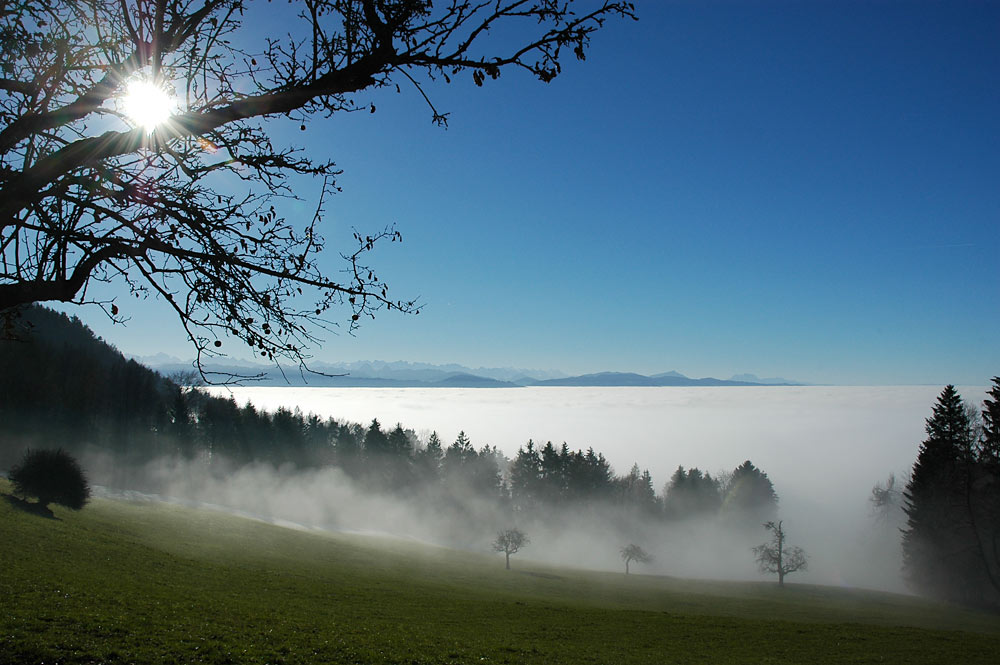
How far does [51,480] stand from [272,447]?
59.1m

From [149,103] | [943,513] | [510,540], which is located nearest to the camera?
[149,103]

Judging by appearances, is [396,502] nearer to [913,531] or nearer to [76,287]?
[913,531]

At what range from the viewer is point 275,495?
89938mm

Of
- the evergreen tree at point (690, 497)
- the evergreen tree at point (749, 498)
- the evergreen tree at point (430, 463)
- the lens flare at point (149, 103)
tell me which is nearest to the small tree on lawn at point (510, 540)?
the evergreen tree at point (430, 463)

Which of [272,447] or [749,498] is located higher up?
[272,447]

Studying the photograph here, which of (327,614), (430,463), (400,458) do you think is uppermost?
(327,614)

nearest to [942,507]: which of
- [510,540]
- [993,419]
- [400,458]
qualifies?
[993,419]

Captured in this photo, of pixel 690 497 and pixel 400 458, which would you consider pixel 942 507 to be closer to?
pixel 690 497

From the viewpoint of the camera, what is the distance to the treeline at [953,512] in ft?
160

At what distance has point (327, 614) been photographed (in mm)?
21906

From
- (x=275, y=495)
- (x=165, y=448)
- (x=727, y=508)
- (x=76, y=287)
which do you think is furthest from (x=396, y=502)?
(x=76, y=287)

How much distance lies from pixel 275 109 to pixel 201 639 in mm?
15173

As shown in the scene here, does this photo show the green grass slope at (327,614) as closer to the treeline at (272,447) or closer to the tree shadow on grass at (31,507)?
the tree shadow on grass at (31,507)

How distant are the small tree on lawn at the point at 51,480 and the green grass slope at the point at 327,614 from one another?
50.6 inches
